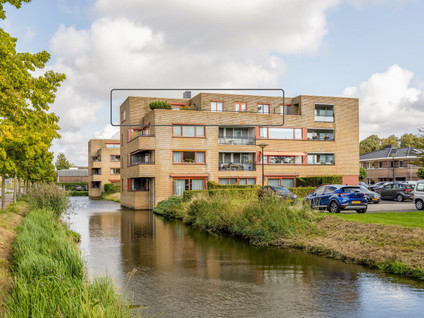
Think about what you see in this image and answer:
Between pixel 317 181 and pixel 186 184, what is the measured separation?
13457 millimetres

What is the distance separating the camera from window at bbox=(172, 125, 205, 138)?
37719mm

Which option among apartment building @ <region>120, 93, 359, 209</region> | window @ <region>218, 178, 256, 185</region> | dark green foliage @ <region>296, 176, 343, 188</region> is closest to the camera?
apartment building @ <region>120, 93, 359, 209</region>

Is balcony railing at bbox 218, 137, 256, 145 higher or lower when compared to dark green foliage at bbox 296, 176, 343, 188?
higher

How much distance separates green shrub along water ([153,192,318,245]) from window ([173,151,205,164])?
51.3 ft

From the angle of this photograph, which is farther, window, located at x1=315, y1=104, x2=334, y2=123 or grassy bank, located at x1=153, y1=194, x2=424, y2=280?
window, located at x1=315, y1=104, x2=334, y2=123

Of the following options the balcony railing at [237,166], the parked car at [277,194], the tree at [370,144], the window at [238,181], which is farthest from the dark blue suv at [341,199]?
the tree at [370,144]

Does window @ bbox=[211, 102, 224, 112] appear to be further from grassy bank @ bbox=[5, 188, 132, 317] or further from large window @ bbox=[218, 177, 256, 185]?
grassy bank @ bbox=[5, 188, 132, 317]

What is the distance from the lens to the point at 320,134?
4497 centimetres

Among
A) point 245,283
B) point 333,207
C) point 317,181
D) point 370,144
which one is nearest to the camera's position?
point 245,283

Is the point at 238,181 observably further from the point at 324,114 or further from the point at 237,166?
the point at 324,114

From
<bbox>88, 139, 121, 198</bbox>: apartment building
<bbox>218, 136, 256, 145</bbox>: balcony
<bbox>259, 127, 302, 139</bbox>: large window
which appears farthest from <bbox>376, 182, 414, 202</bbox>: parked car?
<bbox>88, 139, 121, 198</bbox>: apartment building

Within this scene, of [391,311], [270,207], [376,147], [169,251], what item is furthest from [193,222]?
[376,147]

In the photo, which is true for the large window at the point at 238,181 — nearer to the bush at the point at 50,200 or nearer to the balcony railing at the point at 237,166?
the balcony railing at the point at 237,166

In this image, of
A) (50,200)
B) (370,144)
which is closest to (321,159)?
(50,200)
